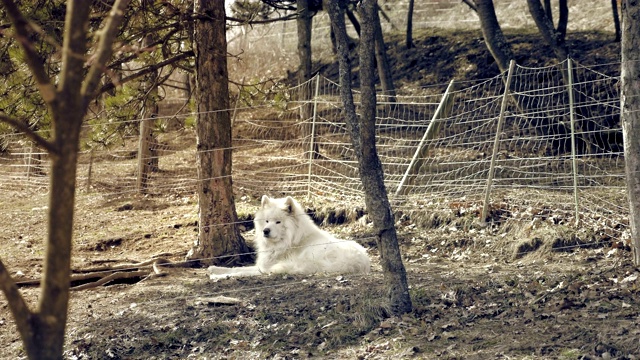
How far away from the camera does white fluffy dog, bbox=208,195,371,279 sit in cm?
877

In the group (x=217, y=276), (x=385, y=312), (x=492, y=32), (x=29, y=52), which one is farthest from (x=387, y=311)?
(x=492, y=32)

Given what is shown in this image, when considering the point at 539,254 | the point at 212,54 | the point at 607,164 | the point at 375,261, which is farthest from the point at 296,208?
the point at 607,164

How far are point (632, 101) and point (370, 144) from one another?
2685 millimetres

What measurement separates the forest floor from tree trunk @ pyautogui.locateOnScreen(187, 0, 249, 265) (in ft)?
1.76

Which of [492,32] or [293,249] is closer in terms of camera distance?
A: [293,249]

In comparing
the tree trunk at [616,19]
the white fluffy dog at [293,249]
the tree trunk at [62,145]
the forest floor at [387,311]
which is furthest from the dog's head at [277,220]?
the tree trunk at [616,19]

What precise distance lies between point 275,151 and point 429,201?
7.12 metres

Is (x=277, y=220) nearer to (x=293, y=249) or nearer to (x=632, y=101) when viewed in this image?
(x=293, y=249)

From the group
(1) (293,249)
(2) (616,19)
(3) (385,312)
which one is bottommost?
(3) (385,312)

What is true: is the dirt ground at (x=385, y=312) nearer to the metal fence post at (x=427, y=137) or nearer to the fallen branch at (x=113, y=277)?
the fallen branch at (x=113, y=277)

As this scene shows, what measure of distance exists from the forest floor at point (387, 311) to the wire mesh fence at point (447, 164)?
2.94ft

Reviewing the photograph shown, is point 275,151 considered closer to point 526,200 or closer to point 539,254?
point 526,200

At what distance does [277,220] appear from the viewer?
945 centimetres

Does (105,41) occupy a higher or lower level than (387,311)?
higher
